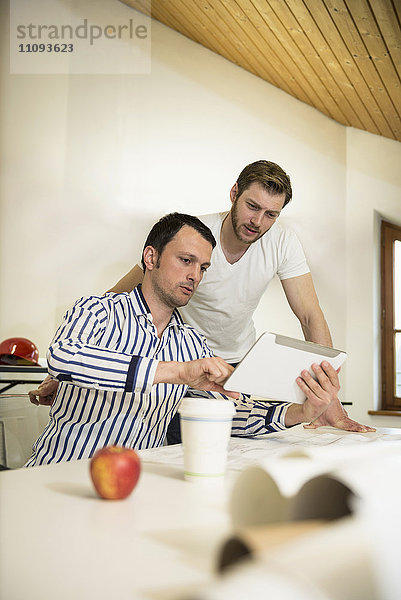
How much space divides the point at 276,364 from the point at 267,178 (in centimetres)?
99

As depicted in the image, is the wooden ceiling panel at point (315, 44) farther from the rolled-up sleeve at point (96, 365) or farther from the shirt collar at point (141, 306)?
the rolled-up sleeve at point (96, 365)

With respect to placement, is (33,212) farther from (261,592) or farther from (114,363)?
(261,592)

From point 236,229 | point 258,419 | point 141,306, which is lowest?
point 258,419

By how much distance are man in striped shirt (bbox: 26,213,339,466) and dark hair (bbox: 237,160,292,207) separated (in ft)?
1.52

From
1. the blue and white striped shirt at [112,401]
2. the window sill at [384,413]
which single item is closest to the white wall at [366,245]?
the window sill at [384,413]

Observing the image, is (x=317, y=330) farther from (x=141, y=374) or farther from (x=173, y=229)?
(x=141, y=374)

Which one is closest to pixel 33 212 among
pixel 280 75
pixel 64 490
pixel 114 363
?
pixel 280 75

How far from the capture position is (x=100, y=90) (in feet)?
11.8

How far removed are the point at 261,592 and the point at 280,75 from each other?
4085 millimetres

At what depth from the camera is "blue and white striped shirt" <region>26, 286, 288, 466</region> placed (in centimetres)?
138

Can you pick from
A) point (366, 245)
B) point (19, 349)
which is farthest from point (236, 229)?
point (366, 245)

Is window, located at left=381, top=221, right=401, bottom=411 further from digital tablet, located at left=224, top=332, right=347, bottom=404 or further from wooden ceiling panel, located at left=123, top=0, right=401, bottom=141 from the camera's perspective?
digital tablet, located at left=224, top=332, right=347, bottom=404

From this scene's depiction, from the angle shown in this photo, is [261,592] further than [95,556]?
No
